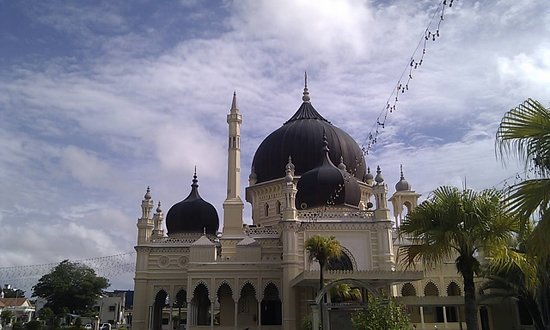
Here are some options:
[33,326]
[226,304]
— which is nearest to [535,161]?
[226,304]

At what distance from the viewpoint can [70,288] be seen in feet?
198

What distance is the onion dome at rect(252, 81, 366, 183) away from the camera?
44562mm

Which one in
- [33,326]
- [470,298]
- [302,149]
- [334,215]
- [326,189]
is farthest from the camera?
[33,326]

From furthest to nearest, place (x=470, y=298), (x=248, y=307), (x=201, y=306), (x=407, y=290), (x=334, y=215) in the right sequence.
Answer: (x=201, y=306), (x=248, y=307), (x=407, y=290), (x=334, y=215), (x=470, y=298)

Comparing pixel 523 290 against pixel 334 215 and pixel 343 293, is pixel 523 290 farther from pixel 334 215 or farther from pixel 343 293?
pixel 334 215

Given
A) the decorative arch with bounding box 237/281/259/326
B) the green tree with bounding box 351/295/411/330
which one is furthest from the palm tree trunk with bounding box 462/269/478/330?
the decorative arch with bounding box 237/281/259/326

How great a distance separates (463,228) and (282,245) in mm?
23378

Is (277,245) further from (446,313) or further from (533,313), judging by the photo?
(533,313)

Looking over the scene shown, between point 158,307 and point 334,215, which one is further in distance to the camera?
point 158,307

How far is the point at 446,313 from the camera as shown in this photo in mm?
35125

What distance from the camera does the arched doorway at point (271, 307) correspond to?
37812 mm

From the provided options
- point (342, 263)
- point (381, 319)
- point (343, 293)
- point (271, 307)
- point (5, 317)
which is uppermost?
point (342, 263)

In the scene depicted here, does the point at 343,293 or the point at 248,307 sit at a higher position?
the point at 343,293

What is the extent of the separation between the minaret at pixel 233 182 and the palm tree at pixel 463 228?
2667cm
